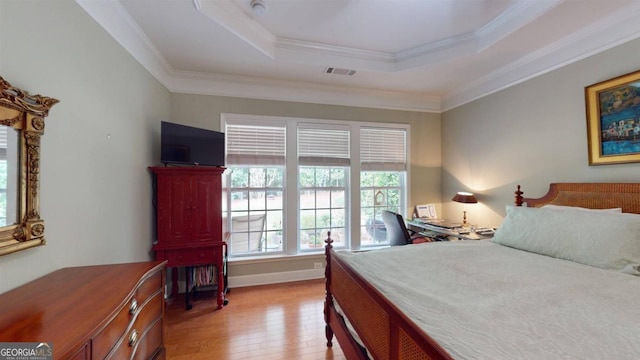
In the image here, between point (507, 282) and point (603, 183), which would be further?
point (603, 183)

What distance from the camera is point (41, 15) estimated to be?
1.32 m

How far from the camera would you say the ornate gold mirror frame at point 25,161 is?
1111mm

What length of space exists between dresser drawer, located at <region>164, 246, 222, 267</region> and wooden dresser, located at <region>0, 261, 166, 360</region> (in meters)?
1.09

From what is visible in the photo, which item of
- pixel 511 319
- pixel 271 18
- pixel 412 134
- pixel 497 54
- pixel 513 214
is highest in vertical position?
pixel 271 18

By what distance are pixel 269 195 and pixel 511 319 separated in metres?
2.95

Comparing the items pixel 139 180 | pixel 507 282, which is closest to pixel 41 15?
pixel 139 180

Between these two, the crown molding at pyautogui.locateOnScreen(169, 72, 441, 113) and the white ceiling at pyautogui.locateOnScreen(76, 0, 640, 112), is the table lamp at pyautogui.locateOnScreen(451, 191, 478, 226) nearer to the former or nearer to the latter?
the white ceiling at pyautogui.locateOnScreen(76, 0, 640, 112)

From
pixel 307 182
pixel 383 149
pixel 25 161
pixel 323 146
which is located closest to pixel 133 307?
pixel 25 161

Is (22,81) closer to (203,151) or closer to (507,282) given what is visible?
(203,151)

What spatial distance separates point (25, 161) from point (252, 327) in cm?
211

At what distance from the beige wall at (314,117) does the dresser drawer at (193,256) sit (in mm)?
689

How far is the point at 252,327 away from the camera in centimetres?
244

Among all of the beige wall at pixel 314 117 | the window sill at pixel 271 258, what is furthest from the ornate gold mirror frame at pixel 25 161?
the window sill at pixel 271 258

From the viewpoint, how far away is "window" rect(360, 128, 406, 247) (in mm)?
3932
